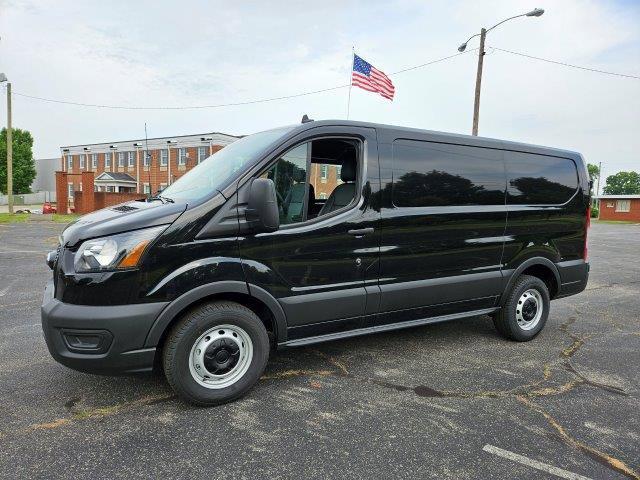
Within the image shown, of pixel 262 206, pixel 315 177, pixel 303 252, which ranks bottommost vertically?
pixel 303 252

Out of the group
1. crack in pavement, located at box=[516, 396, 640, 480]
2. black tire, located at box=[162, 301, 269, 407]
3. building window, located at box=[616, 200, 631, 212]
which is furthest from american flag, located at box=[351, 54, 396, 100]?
building window, located at box=[616, 200, 631, 212]

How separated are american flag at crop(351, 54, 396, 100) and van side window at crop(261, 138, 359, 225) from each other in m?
10.4

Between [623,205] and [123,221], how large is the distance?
6024 centimetres

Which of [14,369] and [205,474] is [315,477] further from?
[14,369]

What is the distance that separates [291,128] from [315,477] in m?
2.54

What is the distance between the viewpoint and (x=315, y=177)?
4.25 metres

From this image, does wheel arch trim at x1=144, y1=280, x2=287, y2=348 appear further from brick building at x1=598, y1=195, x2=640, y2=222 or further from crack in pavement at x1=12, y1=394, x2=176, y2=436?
brick building at x1=598, y1=195, x2=640, y2=222

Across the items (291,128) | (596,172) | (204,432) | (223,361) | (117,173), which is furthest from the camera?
(596,172)

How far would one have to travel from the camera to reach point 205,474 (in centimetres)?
266

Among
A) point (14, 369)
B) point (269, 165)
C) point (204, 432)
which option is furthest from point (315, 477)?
point (14, 369)

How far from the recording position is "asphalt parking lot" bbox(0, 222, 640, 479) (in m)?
2.77

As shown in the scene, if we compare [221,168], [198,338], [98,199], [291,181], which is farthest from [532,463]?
[98,199]

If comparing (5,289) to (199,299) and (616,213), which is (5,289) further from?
(616,213)

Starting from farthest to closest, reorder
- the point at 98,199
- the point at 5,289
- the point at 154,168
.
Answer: the point at 154,168
the point at 98,199
the point at 5,289
